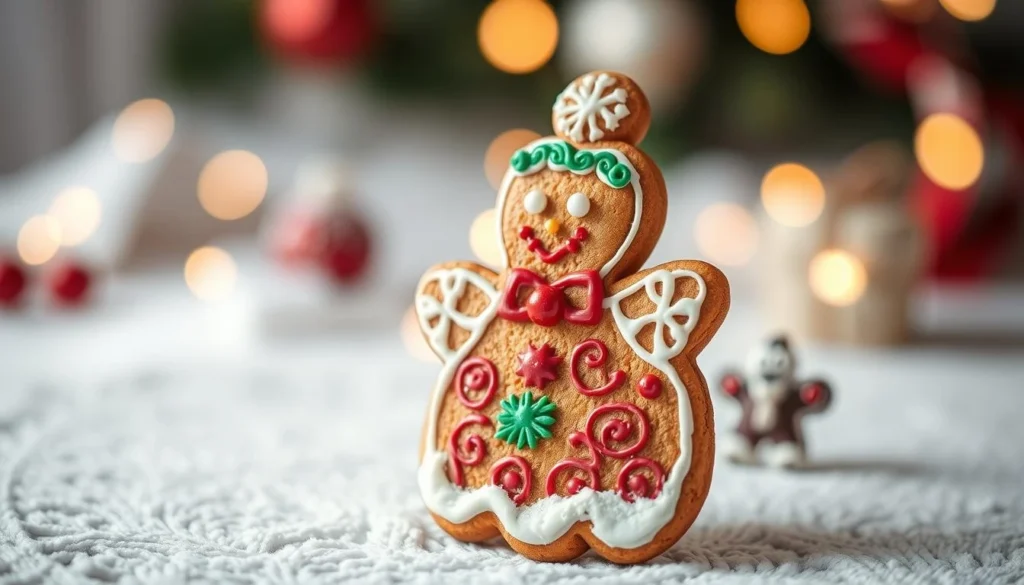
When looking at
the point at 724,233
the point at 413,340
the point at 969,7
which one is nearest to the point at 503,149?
the point at 724,233

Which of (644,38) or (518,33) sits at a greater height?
(518,33)

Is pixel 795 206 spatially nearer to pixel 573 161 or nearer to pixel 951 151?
pixel 951 151

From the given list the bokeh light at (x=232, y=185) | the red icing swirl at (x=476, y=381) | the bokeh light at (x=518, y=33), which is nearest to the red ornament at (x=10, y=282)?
the bokeh light at (x=232, y=185)

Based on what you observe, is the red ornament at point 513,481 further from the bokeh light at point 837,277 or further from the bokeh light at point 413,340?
the bokeh light at point 837,277

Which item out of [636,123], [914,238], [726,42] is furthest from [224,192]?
[636,123]

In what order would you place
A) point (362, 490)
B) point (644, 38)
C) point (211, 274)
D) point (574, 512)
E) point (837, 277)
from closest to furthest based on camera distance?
point (574, 512), point (362, 490), point (837, 277), point (644, 38), point (211, 274)

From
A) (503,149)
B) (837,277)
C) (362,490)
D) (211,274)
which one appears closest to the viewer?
(362,490)

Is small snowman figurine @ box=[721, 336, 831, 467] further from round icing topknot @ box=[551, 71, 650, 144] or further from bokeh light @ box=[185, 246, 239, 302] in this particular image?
bokeh light @ box=[185, 246, 239, 302]

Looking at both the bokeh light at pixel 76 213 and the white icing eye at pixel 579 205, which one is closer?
the white icing eye at pixel 579 205
